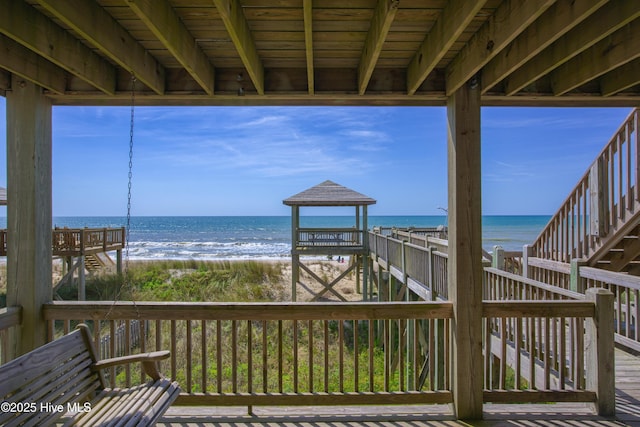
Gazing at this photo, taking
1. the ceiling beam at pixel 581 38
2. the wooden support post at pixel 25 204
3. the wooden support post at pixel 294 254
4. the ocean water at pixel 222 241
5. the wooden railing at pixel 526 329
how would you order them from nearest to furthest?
the ceiling beam at pixel 581 38
the wooden support post at pixel 25 204
the wooden railing at pixel 526 329
the wooden support post at pixel 294 254
the ocean water at pixel 222 241

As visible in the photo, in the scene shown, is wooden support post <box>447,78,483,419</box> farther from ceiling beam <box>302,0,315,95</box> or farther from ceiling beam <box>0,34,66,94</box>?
ceiling beam <box>0,34,66,94</box>

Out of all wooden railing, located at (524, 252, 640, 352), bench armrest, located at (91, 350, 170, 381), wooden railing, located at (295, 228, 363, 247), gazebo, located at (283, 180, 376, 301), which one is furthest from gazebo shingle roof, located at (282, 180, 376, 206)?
bench armrest, located at (91, 350, 170, 381)

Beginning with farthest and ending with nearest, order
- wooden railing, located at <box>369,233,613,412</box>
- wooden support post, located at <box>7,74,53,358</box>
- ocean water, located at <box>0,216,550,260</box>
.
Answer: ocean water, located at <box>0,216,550,260</box> → wooden railing, located at <box>369,233,613,412</box> → wooden support post, located at <box>7,74,53,358</box>

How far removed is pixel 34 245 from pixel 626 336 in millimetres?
6013

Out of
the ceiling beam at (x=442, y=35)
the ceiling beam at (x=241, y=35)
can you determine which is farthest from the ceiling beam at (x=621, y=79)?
the ceiling beam at (x=241, y=35)

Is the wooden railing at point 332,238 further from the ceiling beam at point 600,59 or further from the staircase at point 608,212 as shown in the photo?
the ceiling beam at point 600,59

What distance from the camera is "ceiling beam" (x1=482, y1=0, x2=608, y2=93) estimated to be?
5.46ft

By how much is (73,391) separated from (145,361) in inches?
16.3

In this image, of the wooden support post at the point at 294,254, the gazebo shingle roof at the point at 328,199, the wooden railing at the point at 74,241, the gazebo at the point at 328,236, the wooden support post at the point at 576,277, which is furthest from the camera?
the gazebo shingle roof at the point at 328,199

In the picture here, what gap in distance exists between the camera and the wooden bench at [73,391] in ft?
6.04

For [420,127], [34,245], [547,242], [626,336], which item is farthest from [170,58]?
[420,127]

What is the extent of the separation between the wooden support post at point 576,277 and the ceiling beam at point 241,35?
16.2 ft

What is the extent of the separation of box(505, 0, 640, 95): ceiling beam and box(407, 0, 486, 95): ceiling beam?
766mm

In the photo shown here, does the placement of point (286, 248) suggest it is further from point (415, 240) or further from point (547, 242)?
point (547, 242)
